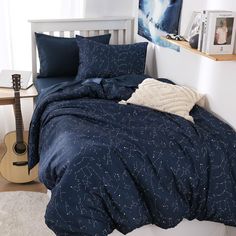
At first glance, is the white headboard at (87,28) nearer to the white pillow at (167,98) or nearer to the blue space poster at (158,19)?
the blue space poster at (158,19)

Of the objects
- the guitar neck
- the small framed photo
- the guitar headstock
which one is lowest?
the guitar neck

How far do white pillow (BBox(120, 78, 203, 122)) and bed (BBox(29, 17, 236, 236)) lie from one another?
54 millimetres

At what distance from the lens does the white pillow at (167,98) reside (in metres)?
2.20

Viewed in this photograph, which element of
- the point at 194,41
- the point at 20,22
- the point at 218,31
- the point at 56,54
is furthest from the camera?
the point at 20,22

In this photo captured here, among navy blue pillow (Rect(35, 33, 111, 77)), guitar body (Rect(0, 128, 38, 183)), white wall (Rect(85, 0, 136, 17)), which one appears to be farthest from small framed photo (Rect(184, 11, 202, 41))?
guitar body (Rect(0, 128, 38, 183))

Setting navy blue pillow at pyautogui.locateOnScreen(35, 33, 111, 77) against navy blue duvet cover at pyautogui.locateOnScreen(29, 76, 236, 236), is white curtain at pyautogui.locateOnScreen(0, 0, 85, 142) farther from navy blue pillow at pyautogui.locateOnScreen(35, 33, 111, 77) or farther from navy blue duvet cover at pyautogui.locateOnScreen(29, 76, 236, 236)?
navy blue duvet cover at pyautogui.locateOnScreen(29, 76, 236, 236)

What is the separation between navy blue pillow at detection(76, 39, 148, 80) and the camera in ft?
9.33

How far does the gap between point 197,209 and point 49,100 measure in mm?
1124

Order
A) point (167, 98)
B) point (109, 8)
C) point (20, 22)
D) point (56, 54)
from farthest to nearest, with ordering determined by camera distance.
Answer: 1. point (109, 8)
2. point (20, 22)
3. point (56, 54)
4. point (167, 98)

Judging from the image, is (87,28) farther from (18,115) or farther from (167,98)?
(167,98)

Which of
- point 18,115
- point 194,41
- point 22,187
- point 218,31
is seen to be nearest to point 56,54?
point 18,115

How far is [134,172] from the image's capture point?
1721mm

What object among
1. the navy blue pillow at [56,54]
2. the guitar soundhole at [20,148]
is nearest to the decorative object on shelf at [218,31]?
the navy blue pillow at [56,54]

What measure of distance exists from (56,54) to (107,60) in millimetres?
425
